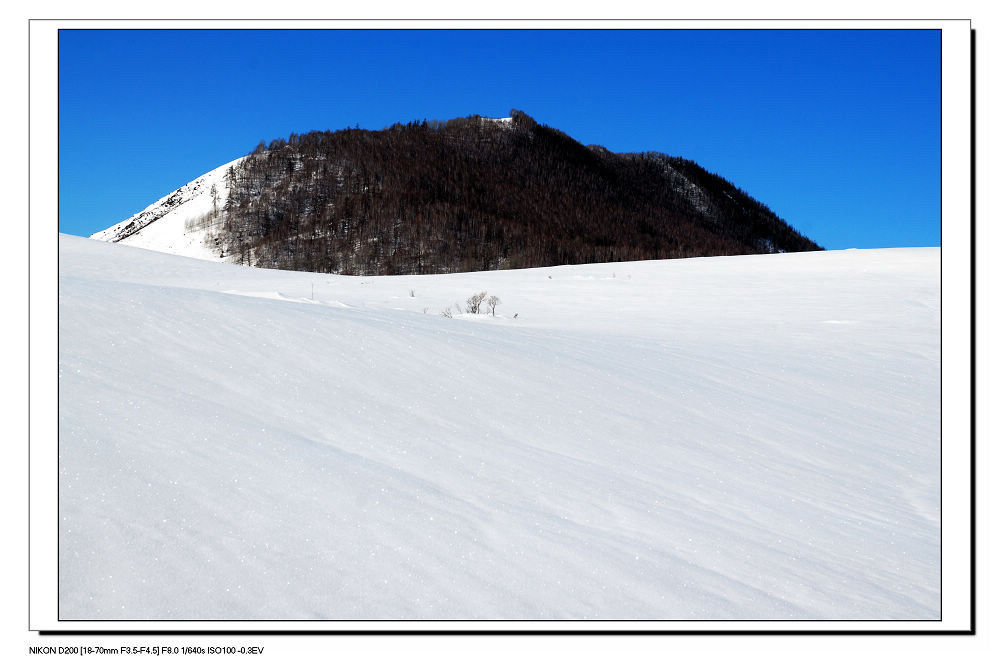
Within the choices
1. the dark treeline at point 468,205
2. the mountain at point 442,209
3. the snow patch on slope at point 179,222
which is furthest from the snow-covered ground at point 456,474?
the snow patch on slope at point 179,222

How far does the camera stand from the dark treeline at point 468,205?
69812 mm

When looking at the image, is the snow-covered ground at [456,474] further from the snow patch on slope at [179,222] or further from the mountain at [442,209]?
the snow patch on slope at [179,222]

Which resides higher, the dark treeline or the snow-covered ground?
the dark treeline

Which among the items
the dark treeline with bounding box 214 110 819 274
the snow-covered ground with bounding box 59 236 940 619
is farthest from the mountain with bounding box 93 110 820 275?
the snow-covered ground with bounding box 59 236 940 619

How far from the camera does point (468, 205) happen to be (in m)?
80.7

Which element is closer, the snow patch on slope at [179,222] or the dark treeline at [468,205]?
the dark treeline at [468,205]

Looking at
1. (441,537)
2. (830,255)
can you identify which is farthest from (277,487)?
(830,255)

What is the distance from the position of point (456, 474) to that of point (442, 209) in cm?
7532

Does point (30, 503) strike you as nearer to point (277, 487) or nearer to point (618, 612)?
point (277, 487)

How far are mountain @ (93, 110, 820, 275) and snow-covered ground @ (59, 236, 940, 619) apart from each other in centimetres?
5925

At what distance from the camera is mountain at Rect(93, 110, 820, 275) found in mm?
70062

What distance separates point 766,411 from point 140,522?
285 centimetres

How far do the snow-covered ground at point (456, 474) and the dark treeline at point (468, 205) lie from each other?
60.3 meters

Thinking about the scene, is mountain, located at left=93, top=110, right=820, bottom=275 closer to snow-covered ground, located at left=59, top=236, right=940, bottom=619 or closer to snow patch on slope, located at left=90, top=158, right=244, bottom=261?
snow patch on slope, located at left=90, top=158, right=244, bottom=261
